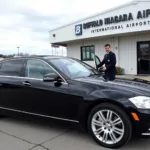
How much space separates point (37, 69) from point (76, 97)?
3.76 feet

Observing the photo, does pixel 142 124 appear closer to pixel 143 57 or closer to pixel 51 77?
pixel 51 77

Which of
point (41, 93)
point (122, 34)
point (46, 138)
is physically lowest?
point (46, 138)

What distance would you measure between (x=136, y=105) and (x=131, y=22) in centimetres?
1147

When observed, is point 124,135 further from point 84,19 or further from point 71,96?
point 84,19

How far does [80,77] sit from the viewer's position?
14.1 ft

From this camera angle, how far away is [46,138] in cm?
413

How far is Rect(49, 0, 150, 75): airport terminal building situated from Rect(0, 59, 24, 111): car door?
10.0m

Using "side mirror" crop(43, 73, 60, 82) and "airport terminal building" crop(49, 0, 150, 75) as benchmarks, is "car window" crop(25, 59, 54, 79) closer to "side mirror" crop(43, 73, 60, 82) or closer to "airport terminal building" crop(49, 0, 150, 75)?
"side mirror" crop(43, 73, 60, 82)

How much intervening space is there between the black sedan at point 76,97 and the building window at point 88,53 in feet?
44.1

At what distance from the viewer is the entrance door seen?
14.8 m

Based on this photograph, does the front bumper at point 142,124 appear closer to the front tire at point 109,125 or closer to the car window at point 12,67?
the front tire at point 109,125

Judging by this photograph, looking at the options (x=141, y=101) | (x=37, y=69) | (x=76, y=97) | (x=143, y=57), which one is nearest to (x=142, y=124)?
(x=141, y=101)

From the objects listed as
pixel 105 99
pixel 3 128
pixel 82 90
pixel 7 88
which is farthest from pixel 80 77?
pixel 3 128

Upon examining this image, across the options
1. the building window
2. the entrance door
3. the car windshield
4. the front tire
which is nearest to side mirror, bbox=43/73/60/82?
the car windshield
